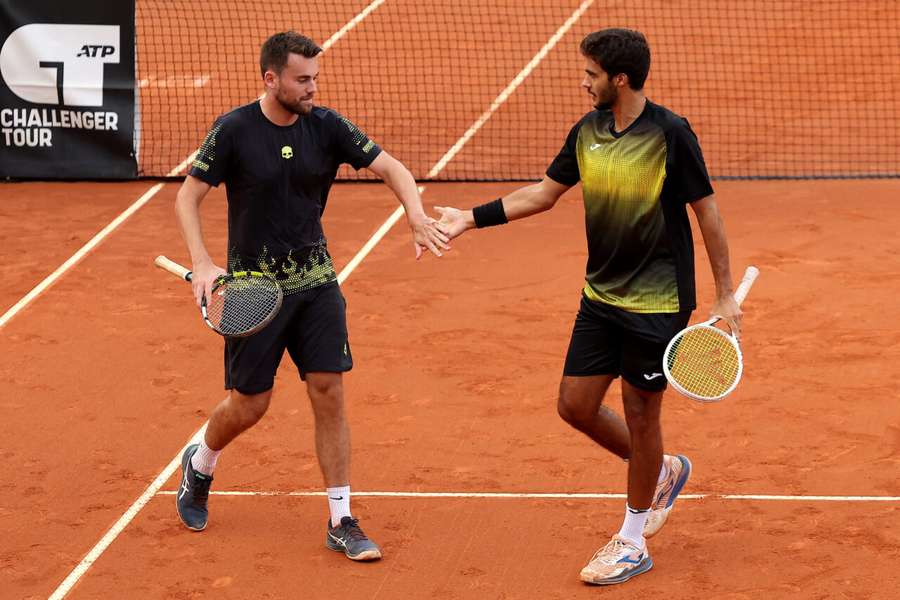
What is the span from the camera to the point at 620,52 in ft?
19.0

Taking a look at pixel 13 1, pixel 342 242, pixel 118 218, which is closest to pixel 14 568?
pixel 342 242

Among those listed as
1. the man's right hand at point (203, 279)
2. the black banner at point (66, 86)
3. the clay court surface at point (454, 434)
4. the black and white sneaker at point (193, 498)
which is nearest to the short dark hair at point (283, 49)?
the man's right hand at point (203, 279)

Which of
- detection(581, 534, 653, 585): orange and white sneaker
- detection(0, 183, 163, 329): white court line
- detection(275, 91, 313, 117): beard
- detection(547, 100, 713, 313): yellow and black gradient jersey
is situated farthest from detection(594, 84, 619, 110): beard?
detection(0, 183, 163, 329): white court line

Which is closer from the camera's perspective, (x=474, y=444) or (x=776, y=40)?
(x=474, y=444)

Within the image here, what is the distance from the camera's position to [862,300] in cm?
1041

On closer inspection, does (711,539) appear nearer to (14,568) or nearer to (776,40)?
(14,568)

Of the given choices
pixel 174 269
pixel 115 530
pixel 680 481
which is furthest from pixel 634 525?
pixel 115 530

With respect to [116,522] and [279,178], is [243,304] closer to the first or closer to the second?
[279,178]

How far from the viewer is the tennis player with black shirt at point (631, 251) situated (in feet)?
19.3

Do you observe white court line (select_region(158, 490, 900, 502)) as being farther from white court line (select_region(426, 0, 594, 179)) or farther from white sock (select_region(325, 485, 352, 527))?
white court line (select_region(426, 0, 594, 179))

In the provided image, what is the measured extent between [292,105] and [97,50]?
28.3 ft

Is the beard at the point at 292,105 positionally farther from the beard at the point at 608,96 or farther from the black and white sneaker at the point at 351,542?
the black and white sneaker at the point at 351,542

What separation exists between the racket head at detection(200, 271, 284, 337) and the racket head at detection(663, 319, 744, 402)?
5.83 ft

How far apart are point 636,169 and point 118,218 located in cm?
828
